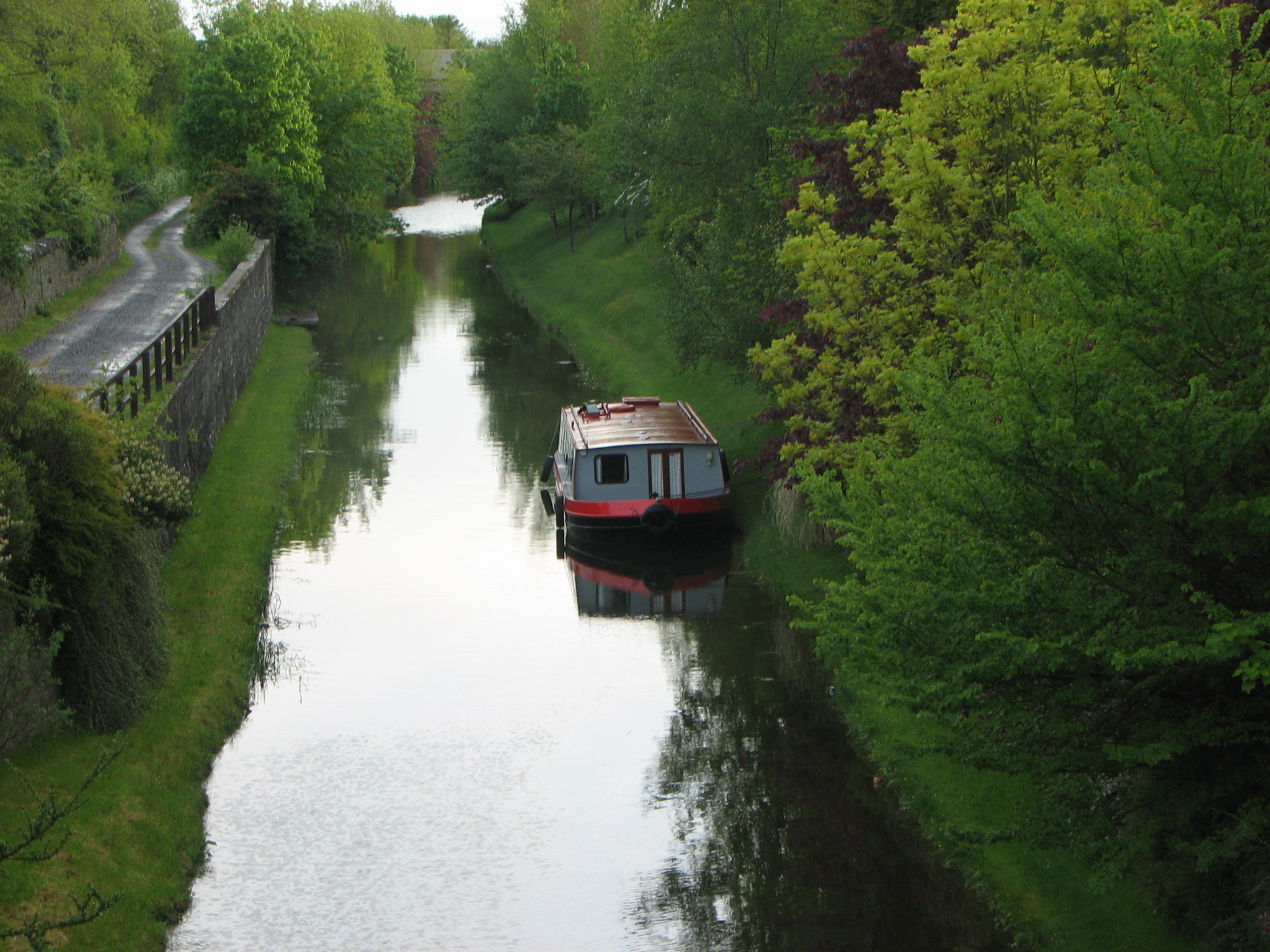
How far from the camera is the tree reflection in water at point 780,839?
12.6 meters

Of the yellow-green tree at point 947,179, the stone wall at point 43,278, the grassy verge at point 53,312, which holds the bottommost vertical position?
the grassy verge at point 53,312

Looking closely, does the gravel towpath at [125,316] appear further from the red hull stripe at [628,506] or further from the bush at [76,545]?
the red hull stripe at [628,506]

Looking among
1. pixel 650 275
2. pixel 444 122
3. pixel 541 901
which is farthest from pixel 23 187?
pixel 444 122

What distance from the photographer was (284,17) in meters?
68.0

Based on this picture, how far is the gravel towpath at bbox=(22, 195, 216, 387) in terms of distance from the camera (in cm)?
2833

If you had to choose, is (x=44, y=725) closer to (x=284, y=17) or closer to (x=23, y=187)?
(x=23, y=187)

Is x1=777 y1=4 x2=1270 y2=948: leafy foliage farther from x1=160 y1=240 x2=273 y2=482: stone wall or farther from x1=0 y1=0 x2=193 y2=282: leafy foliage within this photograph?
x1=0 y1=0 x2=193 y2=282: leafy foliage

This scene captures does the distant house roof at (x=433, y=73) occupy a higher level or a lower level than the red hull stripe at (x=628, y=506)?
higher

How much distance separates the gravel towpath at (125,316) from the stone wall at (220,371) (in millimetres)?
1500

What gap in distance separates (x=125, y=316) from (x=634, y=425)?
16092 millimetres

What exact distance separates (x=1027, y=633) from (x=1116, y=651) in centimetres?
97

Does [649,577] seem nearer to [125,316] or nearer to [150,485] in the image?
[150,485]

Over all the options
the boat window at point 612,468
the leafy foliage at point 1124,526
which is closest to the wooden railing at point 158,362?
the boat window at point 612,468

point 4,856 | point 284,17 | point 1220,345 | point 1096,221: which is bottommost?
point 4,856
